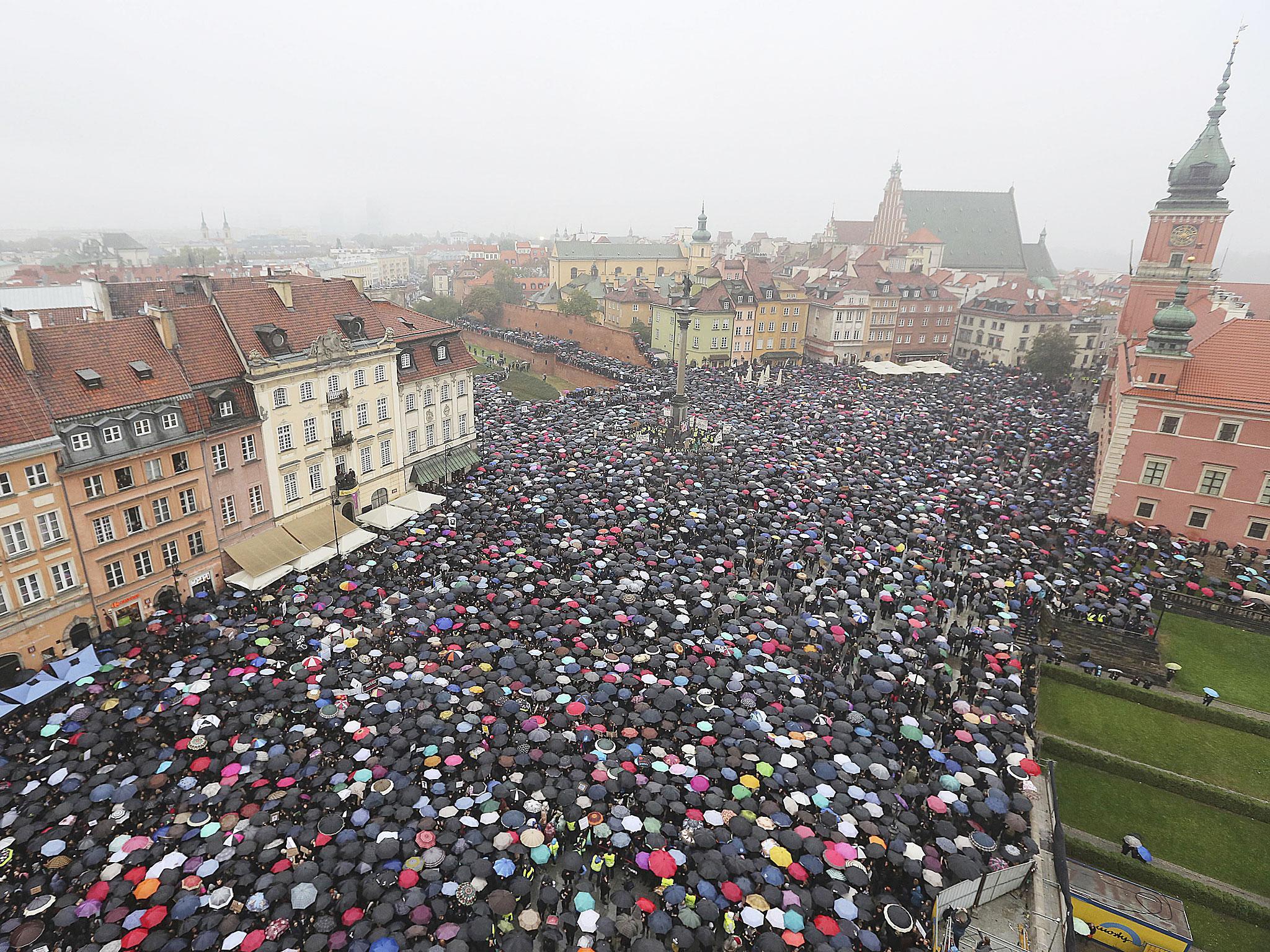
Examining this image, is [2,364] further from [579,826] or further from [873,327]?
[873,327]

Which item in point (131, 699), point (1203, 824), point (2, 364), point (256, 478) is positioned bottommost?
point (1203, 824)

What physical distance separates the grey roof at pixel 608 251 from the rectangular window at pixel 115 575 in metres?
122

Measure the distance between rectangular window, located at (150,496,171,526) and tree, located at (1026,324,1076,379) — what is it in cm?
8536

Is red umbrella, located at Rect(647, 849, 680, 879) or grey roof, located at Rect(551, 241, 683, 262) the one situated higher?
grey roof, located at Rect(551, 241, 683, 262)

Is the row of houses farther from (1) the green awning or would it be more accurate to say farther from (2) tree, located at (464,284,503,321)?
(2) tree, located at (464,284,503,321)

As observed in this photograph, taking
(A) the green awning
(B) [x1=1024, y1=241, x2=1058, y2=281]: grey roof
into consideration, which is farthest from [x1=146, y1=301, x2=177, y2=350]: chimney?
(B) [x1=1024, y1=241, x2=1058, y2=281]: grey roof

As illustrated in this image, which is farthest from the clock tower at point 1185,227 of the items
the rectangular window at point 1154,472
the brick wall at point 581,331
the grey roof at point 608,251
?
the grey roof at point 608,251

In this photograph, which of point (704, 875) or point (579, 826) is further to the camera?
point (579, 826)

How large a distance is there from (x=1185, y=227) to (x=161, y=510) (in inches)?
3274

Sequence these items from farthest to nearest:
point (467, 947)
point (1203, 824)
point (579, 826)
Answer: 1. point (1203, 824)
2. point (579, 826)
3. point (467, 947)

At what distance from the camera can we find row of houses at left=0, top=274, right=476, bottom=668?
1039 inches

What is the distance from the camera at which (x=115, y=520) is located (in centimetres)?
2897

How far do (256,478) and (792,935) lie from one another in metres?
32.2

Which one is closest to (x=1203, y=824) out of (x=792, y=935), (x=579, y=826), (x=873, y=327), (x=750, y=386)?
(x=792, y=935)
